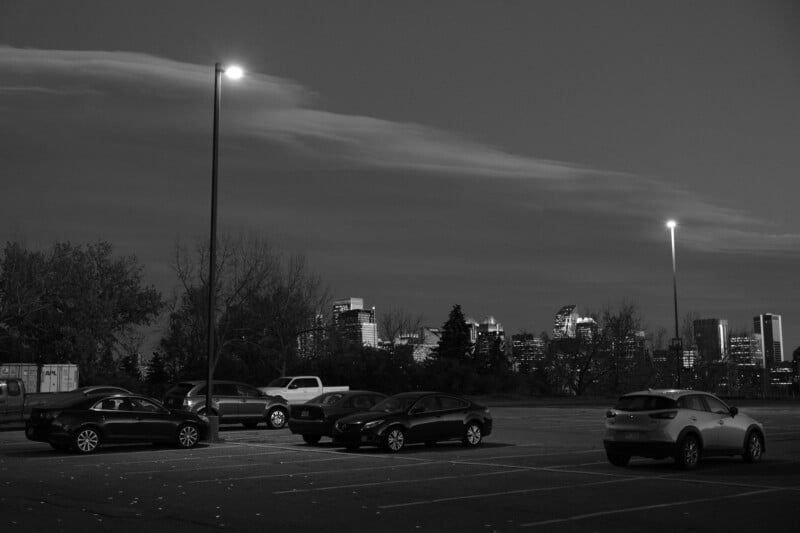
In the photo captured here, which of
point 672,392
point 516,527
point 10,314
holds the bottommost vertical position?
point 516,527

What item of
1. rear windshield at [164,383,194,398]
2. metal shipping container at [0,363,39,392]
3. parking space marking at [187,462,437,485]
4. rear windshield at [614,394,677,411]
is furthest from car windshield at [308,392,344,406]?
metal shipping container at [0,363,39,392]

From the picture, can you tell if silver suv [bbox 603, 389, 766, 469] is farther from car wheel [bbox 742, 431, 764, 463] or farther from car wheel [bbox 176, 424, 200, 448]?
car wheel [bbox 176, 424, 200, 448]

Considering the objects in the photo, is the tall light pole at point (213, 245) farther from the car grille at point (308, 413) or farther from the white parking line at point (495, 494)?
the white parking line at point (495, 494)

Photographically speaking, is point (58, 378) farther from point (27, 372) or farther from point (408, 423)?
point (408, 423)

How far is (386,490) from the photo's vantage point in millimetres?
14688

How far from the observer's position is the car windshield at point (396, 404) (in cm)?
2262

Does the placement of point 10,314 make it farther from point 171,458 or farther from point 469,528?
point 469,528

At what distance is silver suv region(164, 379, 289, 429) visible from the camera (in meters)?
30.0

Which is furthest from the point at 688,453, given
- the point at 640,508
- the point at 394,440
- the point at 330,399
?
the point at 330,399

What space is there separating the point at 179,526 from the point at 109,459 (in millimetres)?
9886

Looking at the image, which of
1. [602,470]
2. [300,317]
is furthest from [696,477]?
[300,317]

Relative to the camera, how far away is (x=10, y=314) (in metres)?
53.0

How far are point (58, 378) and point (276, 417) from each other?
17343 mm

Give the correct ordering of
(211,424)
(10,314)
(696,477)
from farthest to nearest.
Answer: (10,314), (211,424), (696,477)
